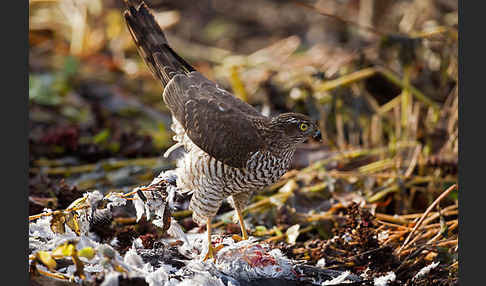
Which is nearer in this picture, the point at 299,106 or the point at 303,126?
the point at 303,126

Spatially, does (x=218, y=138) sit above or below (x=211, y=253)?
above

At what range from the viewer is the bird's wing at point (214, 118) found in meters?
3.44

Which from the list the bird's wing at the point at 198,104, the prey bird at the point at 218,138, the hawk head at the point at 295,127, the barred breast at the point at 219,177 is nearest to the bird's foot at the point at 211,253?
the prey bird at the point at 218,138

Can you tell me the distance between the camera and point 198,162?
3.56m

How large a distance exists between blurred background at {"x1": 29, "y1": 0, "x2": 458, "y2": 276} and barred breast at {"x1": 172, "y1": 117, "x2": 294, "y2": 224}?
845 millimetres

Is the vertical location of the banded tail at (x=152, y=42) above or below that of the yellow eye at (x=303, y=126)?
above

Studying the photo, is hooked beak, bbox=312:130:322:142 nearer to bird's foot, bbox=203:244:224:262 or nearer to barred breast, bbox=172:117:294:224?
barred breast, bbox=172:117:294:224

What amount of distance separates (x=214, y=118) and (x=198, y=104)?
0.19m

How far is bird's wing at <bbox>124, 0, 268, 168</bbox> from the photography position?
3.47 meters

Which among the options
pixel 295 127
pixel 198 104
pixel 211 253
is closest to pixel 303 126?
pixel 295 127

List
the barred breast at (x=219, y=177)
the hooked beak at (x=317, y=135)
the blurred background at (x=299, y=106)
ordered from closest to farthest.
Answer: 1. the barred breast at (x=219, y=177)
2. the hooked beak at (x=317, y=135)
3. the blurred background at (x=299, y=106)

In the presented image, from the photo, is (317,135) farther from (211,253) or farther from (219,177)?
(211,253)

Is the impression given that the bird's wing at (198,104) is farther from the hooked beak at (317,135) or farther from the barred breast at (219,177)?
the hooked beak at (317,135)

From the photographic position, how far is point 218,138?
348 centimetres
